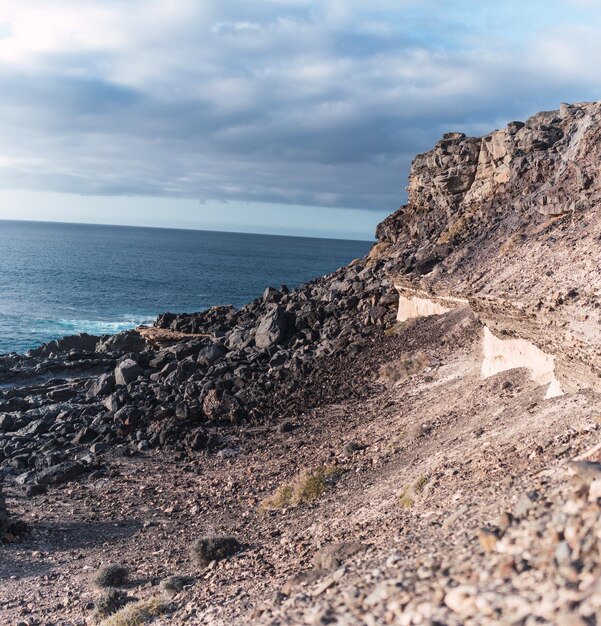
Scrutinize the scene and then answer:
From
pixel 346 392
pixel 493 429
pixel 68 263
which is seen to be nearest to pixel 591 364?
pixel 493 429

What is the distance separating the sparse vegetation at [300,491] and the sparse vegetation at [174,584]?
399 centimetres

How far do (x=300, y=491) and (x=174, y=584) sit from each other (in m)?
4.71

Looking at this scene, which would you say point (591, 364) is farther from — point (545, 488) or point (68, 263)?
point (68, 263)

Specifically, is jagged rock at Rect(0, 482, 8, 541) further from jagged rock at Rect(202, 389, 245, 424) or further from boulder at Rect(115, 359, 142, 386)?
boulder at Rect(115, 359, 142, 386)

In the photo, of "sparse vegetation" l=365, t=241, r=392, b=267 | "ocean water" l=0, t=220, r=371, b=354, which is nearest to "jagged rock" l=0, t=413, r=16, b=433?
"sparse vegetation" l=365, t=241, r=392, b=267

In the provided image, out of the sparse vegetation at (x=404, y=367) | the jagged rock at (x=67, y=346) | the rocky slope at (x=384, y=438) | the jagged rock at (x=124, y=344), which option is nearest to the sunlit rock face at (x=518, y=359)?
the rocky slope at (x=384, y=438)

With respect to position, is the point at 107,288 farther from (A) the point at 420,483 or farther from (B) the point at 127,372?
(A) the point at 420,483

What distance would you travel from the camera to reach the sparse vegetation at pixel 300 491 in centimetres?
1652

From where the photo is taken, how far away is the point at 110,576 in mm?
13625

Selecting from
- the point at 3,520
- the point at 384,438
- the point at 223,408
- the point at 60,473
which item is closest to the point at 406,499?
the point at 384,438

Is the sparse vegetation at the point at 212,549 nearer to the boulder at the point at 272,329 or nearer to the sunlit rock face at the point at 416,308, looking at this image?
the sunlit rock face at the point at 416,308

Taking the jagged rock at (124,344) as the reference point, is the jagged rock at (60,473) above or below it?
below

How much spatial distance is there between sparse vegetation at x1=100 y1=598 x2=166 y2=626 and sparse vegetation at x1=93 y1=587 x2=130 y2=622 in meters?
0.64

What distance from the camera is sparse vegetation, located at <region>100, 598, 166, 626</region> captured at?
11476 mm
